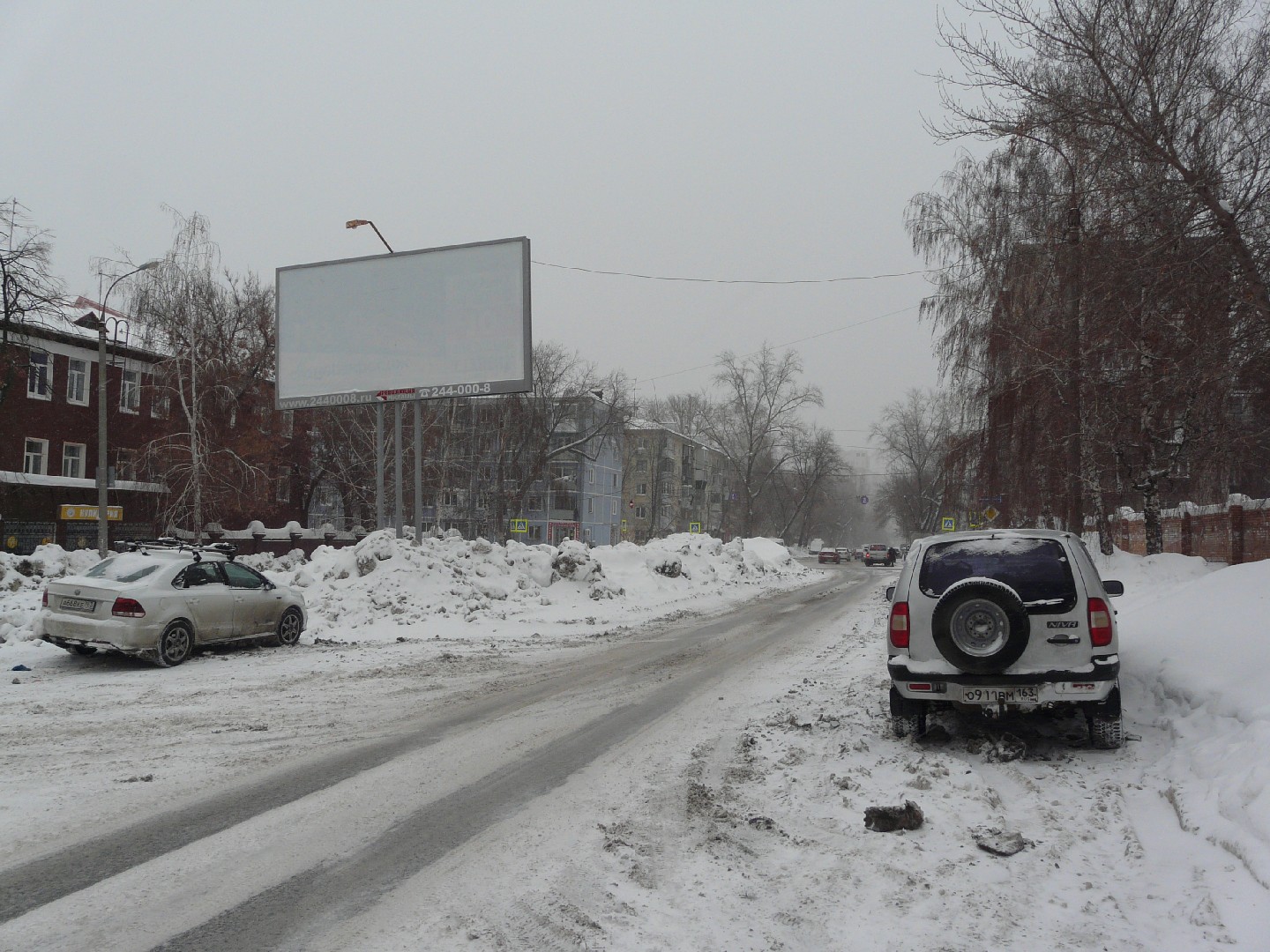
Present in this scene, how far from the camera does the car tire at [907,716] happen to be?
7441mm

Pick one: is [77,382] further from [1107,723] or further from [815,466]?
[815,466]

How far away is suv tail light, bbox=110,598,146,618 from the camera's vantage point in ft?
38.1

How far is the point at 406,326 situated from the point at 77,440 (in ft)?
102

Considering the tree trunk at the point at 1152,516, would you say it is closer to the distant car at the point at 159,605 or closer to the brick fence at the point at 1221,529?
the brick fence at the point at 1221,529

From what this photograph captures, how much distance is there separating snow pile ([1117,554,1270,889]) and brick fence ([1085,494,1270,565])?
8010mm

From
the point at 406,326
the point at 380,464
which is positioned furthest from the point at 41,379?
the point at 406,326

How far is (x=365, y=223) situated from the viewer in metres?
24.6

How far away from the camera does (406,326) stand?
2242 cm

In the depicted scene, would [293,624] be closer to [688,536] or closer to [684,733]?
[684,733]

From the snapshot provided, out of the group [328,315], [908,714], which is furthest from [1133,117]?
[328,315]

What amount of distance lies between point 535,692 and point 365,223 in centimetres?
1813

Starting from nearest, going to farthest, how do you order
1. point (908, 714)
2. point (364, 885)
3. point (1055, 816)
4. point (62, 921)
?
point (62, 921) → point (364, 885) → point (1055, 816) → point (908, 714)

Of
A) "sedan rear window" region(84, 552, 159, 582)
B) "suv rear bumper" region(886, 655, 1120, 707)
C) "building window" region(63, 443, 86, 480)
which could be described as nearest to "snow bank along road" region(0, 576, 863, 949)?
"suv rear bumper" region(886, 655, 1120, 707)

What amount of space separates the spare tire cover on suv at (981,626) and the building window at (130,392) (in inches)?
1878
